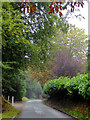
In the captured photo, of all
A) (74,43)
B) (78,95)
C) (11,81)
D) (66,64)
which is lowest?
(78,95)

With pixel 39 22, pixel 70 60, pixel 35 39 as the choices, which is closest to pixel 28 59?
pixel 35 39

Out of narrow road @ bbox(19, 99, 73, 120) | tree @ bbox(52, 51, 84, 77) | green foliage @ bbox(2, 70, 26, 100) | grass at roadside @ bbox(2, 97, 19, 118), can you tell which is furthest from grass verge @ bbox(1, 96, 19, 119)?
tree @ bbox(52, 51, 84, 77)

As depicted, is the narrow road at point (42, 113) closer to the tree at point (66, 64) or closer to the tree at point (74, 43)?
the tree at point (66, 64)

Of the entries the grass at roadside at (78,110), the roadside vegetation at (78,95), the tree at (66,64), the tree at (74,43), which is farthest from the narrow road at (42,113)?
the tree at (74,43)

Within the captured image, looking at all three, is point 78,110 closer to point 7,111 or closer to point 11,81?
point 7,111

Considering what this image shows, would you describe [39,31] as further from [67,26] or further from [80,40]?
[80,40]

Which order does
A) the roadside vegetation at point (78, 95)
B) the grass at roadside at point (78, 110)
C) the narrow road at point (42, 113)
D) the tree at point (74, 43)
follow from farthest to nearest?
the tree at point (74, 43)
the narrow road at point (42, 113)
the grass at roadside at point (78, 110)
the roadside vegetation at point (78, 95)

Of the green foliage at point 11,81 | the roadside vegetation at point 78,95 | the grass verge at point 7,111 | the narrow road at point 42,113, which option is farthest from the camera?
the green foliage at point 11,81

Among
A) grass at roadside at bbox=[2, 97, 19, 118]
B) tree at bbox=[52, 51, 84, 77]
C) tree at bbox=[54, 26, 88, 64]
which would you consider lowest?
grass at roadside at bbox=[2, 97, 19, 118]

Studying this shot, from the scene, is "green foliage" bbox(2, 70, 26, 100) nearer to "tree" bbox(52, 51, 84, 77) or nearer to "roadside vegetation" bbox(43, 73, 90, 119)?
"roadside vegetation" bbox(43, 73, 90, 119)

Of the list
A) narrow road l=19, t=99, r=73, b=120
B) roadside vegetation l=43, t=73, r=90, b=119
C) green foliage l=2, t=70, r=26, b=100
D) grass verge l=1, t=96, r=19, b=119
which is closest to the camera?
roadside vegetation l=43, t=73, r=90, b=119

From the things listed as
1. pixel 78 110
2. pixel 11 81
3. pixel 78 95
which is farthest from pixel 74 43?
pixel 78 110

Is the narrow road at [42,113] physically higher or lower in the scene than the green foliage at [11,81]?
lower

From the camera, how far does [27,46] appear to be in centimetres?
1136
